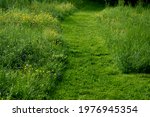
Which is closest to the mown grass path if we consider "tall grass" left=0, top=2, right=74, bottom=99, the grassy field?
the grassy field

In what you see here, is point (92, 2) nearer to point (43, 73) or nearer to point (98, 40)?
point (98, 40)

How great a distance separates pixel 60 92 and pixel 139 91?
5.33ft

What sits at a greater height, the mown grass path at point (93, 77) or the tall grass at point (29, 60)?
the tall grass at point (29, 60)

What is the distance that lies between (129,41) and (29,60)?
2872 mm

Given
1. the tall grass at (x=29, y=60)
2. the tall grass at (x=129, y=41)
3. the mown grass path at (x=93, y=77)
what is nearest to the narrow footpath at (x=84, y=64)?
the mown grass path at (x=93, y=77)

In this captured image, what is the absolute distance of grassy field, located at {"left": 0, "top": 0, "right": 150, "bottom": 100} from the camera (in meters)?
8.01

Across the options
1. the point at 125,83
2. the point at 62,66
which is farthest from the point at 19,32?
the point at 125,83

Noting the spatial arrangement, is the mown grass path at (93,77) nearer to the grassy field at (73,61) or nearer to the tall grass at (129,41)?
the grassy field at (73,61)

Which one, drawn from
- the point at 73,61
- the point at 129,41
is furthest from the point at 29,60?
the point at 129,41

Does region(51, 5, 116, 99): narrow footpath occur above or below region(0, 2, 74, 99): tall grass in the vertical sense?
below

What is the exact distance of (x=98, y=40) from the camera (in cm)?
1325

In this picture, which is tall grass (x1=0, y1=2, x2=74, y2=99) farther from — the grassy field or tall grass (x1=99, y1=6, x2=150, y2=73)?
tall grass (x1=99, y1=6, x2=150, y2=73)

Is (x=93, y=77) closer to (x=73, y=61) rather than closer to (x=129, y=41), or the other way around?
(x=73, y=61)

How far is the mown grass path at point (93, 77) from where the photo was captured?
8141 mm
